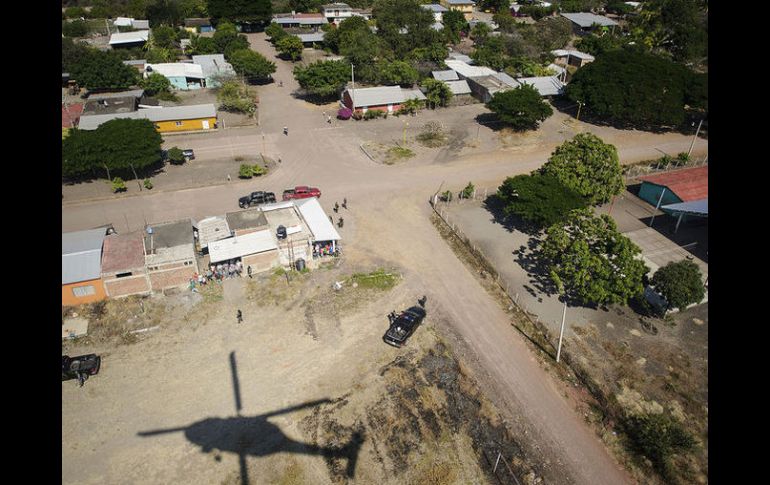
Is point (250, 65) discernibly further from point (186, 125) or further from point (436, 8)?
point (436, 8)

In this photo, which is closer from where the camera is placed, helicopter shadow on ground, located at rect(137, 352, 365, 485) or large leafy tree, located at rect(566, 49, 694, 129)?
helicopter shadow on ground, located at rect(137, 352, 365, 485)

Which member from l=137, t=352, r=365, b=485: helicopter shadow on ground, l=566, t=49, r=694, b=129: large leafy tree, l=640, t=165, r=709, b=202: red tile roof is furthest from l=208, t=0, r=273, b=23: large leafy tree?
l=137, t=352, r=365, b=485: helicopter shadow on ground

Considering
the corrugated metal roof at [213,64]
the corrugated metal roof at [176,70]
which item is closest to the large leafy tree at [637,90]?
the corrugated metal roof at [213,64]

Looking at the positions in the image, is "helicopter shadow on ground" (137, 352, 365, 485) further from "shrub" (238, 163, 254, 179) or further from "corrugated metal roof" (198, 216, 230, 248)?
"shrub" (238, 163, 254, 179)

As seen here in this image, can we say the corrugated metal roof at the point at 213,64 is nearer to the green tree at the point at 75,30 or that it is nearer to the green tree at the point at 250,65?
the green tree at the point at 250,65

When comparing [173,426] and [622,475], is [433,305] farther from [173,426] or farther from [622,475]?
[173,426]

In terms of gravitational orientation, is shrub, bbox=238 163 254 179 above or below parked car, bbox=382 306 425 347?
below

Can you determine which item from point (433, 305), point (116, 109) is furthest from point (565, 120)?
point (116, 109)
